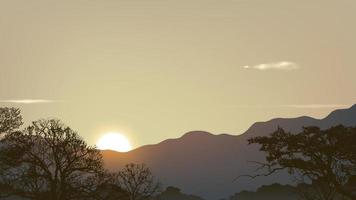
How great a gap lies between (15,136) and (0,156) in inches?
236

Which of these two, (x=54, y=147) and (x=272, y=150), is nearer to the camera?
(x=272, y=150)

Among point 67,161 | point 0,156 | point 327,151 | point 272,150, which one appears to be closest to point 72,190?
point 67,161

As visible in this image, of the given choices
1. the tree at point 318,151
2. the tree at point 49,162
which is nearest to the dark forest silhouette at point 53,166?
the tree at point 49,162

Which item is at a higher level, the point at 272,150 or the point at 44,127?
the point at 44,127

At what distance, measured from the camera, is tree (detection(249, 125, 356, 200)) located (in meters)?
51.1

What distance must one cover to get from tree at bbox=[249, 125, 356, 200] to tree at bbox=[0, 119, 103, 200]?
18599 millimetres

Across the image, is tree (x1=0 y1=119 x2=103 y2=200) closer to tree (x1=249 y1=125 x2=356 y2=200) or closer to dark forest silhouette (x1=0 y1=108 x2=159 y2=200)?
dark forest silhouette (x1=0 y1=108 x2=159 y2=200)

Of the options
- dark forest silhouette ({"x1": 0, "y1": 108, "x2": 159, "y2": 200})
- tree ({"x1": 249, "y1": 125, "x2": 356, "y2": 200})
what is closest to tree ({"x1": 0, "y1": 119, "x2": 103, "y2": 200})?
dark forest silhouette ({"x1": 0, "y1": 108, "x2": 159, "y2": 200})

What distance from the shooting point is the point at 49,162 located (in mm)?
62406

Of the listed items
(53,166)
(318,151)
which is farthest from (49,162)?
(318,151)

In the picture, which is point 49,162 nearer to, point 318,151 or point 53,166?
point 53,166

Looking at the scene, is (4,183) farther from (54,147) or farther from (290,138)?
(290,138)

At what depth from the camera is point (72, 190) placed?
A: 60.4 m

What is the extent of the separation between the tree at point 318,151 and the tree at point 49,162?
61.0ft
